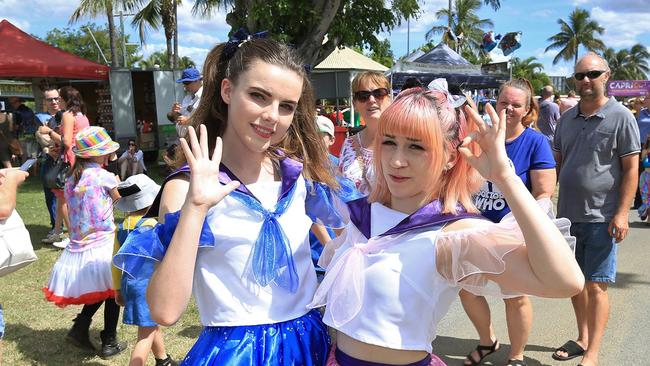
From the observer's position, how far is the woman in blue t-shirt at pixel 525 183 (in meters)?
3.32

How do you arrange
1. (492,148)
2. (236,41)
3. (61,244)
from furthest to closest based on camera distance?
(61,244)
(236,41)
(492,148)

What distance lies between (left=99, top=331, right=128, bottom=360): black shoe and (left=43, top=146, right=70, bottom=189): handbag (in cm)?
313

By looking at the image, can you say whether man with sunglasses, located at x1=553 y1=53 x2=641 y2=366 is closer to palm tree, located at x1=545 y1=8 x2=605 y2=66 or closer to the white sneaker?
the white sneaker

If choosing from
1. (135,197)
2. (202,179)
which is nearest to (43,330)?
(135,197)

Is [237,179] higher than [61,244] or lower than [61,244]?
higher

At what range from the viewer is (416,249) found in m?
1.65

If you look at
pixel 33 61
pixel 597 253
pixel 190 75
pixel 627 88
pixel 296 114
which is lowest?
pixel 597 253

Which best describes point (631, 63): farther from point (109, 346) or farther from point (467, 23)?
point (109, 346)

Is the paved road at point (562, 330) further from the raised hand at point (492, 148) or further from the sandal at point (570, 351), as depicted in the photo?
the raised hand at point (492, 148)

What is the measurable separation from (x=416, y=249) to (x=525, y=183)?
2.01 m

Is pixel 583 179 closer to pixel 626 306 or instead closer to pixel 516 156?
pixel 516 156

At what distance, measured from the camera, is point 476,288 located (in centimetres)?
158

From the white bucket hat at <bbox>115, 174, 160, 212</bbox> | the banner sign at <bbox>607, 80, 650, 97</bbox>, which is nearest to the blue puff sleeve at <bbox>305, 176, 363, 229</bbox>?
the white bucket hat at <bbox>115, 174, 160, 212</bbox>

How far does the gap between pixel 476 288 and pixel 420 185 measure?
1.20ft
